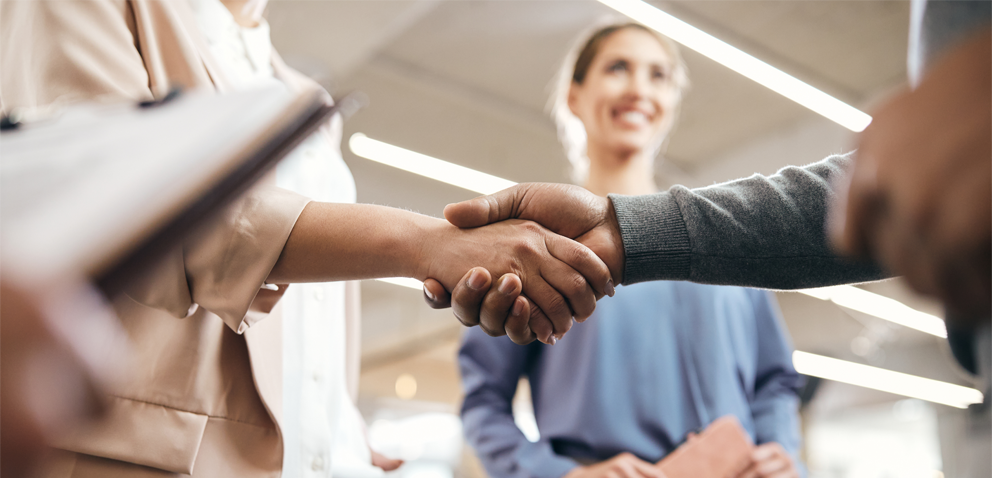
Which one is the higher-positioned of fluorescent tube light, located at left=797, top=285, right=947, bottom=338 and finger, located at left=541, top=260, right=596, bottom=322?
finger, located at left=541, top=260, right=596, bottom=322

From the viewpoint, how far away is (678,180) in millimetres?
6250

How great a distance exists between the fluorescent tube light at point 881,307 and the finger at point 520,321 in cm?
707

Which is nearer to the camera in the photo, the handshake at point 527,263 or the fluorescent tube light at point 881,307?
the handshake at point 527,263

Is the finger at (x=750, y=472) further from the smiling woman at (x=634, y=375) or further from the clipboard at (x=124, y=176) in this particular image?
the clipboard at (x=124, y=176)

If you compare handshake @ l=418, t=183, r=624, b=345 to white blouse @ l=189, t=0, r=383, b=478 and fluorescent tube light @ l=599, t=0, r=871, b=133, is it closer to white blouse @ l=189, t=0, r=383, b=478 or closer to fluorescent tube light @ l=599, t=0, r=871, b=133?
white blouse @ l=189, t=0, r=383, b=478

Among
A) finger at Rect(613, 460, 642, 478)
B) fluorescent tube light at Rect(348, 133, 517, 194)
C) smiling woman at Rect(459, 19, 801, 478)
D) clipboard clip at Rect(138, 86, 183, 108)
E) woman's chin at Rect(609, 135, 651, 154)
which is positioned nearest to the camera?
clipboard clip at Rect(138, 86, 183, 108)

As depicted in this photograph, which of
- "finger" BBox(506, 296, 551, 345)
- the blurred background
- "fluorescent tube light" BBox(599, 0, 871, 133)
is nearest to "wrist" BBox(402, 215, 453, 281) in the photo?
"finger" BBox(506, 296, 551, 345)

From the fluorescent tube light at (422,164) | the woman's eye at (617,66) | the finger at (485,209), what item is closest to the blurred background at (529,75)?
the fluorescent tube light at (422,164)

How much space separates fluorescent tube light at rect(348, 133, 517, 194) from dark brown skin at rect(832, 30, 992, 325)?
513 centimetres

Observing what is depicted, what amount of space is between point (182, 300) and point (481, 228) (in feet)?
1.39

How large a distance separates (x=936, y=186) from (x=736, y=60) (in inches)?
155

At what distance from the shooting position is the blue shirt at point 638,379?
124 cm

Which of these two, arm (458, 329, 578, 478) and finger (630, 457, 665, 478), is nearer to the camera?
finger (630, 457, 665, 478)

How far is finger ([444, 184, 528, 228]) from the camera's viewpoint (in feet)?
3.10
